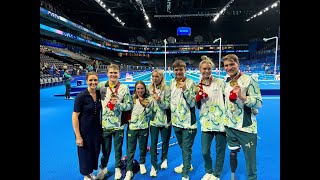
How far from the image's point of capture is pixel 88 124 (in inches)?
104

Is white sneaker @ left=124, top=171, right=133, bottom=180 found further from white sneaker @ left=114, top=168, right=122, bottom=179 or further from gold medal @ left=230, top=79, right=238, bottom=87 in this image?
gold medal @ left=230, top=79, right=238, bottom=87

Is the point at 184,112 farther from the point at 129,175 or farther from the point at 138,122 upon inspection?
the point at 129,175

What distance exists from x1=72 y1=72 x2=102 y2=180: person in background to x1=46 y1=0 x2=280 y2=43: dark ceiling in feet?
53.3

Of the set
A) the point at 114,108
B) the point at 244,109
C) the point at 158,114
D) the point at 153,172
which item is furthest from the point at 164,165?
the point at 244,109

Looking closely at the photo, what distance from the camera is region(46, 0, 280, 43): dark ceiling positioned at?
19.6m

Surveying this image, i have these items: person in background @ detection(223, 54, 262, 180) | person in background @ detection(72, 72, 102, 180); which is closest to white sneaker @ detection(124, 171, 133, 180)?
person in background @ detection(72, 72, 102, 180)

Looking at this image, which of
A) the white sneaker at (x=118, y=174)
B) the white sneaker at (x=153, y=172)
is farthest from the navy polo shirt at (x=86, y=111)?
the white sneaker at (x=153, y=172)

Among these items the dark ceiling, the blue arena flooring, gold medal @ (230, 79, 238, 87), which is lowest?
the blue arena flooring

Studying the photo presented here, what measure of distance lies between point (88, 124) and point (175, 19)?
23.7 m

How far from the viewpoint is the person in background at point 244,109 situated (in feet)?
7.34

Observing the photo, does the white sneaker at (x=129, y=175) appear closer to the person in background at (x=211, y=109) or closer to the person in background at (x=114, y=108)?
the person in background at (x=114, y=108)

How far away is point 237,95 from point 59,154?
320 cm
